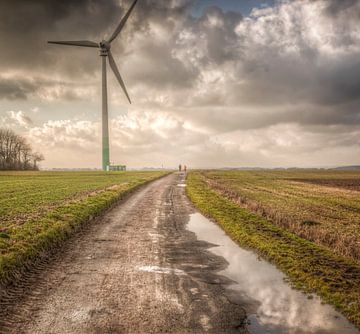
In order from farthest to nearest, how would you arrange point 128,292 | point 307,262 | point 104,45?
point 104,45, point 307,262, point 128,292

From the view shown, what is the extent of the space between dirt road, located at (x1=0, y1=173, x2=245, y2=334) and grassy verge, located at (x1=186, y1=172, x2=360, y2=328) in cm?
210

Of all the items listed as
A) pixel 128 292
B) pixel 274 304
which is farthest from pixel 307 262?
pixel 128 292

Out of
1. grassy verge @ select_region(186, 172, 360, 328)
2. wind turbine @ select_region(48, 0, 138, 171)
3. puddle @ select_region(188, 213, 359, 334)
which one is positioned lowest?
puddle @ select_region(188, 213, 359, 334)

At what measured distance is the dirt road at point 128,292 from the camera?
5840 millimetres

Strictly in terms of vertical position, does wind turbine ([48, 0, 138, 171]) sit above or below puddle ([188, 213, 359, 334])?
above

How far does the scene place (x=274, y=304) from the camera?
700 cm

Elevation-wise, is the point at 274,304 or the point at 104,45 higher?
the point at 104,45

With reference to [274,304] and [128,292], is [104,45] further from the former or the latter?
[274,304]

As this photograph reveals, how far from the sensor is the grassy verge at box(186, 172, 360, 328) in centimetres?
727

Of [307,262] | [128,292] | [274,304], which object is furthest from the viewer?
[307,262]

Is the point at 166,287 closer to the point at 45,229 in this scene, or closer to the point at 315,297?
the point at 315,297

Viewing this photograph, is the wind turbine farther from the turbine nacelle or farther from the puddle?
the puddle

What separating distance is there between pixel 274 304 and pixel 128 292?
3.40m

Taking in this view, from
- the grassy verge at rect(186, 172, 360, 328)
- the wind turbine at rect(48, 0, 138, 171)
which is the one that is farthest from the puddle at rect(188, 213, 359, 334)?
the wind turbine at rect(48, 0, 138, 171)
